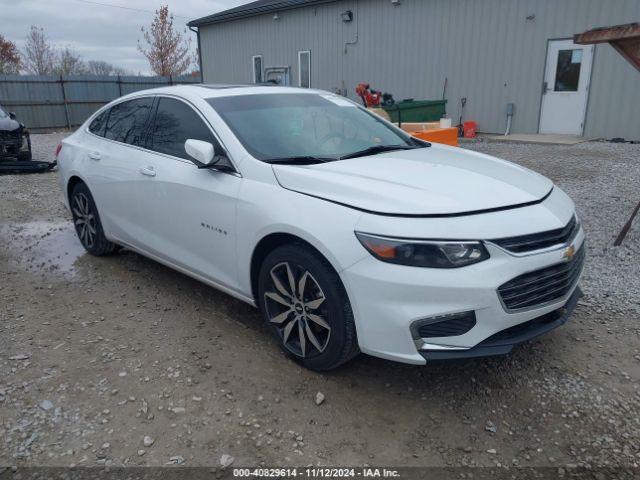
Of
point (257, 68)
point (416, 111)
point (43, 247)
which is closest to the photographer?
point (43, 247)

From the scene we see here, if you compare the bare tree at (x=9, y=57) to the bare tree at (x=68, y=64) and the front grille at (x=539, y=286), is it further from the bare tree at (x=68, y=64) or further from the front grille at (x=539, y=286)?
the front grille at (x=539, y=286)

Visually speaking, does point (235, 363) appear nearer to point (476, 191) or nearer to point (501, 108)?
point (476, 191)

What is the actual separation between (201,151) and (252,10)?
18779 millimetres

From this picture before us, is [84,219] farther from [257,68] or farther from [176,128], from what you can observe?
[257,68]

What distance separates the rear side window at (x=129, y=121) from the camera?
4.41 m

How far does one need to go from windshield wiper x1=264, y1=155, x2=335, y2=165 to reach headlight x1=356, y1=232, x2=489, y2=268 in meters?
0.96

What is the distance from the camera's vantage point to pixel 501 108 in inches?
560

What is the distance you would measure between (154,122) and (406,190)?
2427mm

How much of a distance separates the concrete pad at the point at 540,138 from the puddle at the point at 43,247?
1032 cm

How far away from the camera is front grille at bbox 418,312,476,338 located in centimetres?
257

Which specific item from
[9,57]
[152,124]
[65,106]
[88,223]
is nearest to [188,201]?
[152,124]

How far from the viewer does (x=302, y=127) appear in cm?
376

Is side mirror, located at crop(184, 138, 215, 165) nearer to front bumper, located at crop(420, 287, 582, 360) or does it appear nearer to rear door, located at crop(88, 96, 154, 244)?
rear door, located at crop(88, 96, 154, 244)

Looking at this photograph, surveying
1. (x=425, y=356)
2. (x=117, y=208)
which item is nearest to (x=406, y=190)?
(x=425, y=356)
